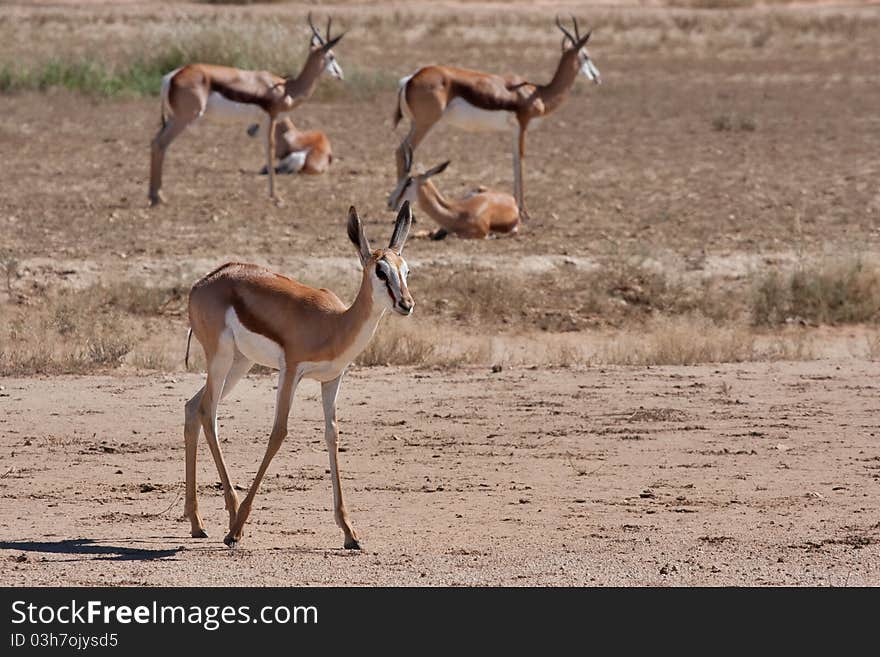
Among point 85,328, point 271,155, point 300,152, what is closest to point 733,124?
point 300,152

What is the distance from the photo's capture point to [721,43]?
44031mm

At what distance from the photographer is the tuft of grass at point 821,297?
45.8 ft

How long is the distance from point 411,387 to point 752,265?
4.95 metres

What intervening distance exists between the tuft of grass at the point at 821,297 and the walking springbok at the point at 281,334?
707 cm

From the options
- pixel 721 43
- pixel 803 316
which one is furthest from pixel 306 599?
pixel 721 43

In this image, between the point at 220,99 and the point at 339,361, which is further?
the point at 220,99

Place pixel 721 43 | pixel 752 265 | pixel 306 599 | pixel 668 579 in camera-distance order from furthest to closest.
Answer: pixel 721 43, pixel 752 265, pixel 668 579, pixel 306 599

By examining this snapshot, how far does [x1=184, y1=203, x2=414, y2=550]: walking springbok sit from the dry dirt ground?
32 cm

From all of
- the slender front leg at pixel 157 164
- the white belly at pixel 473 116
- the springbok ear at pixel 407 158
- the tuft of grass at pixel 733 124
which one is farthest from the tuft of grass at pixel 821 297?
the tuft of grass at pixel 733 124

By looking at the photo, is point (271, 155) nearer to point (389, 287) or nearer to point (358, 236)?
point (358, 236)

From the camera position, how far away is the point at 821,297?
46.1 ft

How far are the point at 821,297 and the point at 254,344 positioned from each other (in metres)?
7.71

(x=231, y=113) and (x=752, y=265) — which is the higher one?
(x=231, y=113)

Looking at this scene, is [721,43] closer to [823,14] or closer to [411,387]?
[823,14]
